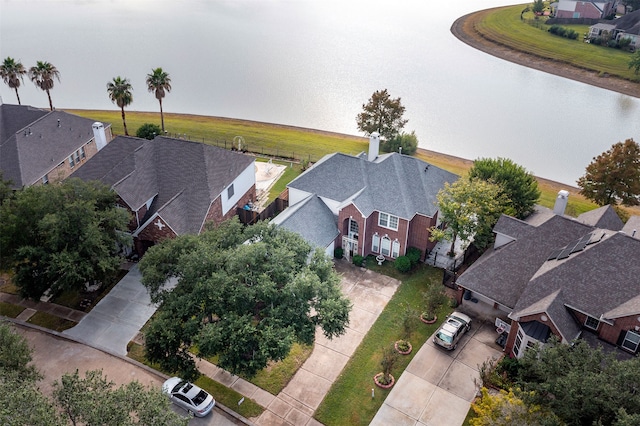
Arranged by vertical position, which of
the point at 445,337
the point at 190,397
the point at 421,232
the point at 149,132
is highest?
the point at 421,232

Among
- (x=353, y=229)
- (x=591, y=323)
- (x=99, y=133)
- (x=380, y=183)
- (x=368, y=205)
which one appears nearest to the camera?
(x=591, y=323)

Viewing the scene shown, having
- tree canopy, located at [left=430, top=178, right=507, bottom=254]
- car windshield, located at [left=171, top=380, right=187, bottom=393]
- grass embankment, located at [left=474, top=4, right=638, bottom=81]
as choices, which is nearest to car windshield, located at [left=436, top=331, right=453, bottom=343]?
tree canopy, located at [left=430, top=178, right=507, bottom=254]

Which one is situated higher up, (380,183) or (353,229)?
(380,183)

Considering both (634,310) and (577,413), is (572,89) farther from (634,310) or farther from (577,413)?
(577,413)

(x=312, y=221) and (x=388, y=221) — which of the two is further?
(x=312, y=221)

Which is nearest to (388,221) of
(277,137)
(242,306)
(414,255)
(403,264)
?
(414,255)

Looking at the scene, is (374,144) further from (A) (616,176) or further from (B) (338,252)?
(A) (616,176)

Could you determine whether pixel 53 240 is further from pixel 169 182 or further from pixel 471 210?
pixel 471 210

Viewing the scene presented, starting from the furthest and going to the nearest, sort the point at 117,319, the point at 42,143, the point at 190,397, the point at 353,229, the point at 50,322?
the point at 42,143 < the point at 353,229 < the point at 117,319 < the point at 50,322 < the point at 190,397

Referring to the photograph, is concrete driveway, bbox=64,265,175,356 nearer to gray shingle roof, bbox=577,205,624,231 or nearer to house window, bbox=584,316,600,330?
house window, bbox=584,316,600,330
